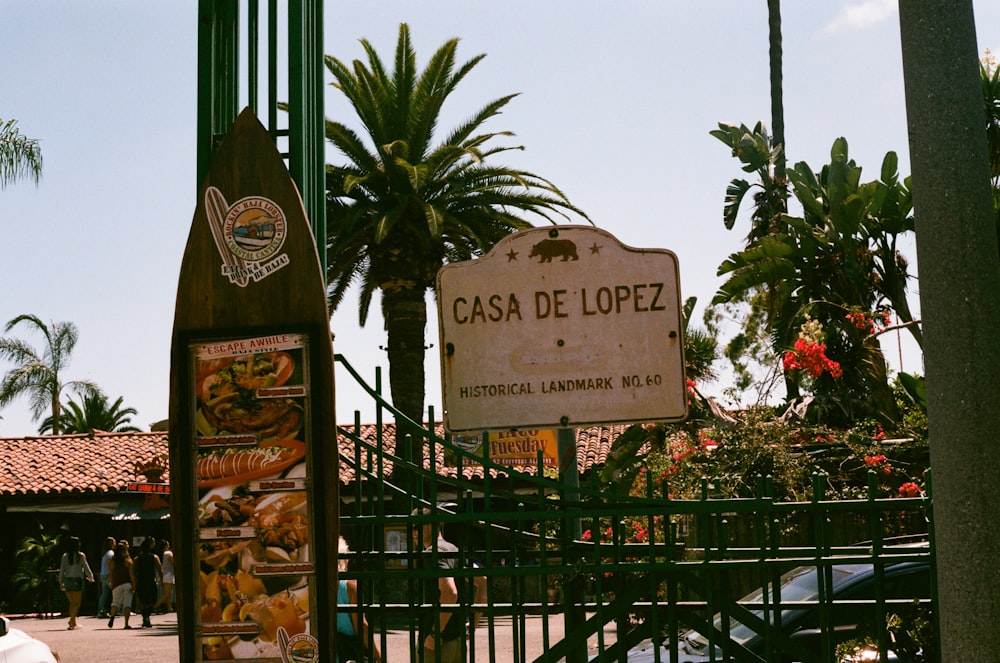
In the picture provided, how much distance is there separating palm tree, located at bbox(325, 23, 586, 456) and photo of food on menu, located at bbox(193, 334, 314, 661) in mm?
12862

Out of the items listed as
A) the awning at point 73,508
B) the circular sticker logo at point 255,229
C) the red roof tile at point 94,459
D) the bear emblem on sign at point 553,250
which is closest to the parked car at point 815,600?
the bear emblem on sign at point 553,250

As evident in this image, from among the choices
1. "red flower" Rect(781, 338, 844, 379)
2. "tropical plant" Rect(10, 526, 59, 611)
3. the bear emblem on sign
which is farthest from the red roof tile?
the bear emblem on sign

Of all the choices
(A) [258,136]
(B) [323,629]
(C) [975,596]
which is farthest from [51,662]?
(C) [975,596]

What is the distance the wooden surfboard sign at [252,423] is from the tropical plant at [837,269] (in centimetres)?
1544

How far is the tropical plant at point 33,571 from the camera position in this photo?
27766mm

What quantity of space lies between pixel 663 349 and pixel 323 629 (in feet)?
6.30

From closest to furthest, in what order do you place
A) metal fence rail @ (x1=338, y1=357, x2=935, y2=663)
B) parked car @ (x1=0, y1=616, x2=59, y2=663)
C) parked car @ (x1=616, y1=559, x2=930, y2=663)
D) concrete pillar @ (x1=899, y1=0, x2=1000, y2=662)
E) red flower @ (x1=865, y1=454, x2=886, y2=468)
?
concrete pillar @ (x1=899, y1=0, x2=1000, y2=662)
metal fence rail @ (x1=338, y1=357, x2=935, y2=663)
parked car @ (x1=616, y1=559, x2=930, y2=663)
parked car @ (x1=0, y1=616, x2=59, y2=663)
red flower @ (x1=865, y1=454, x2=886, y2=468)

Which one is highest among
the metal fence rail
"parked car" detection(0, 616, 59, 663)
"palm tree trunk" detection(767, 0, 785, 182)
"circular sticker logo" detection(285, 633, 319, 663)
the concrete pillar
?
"palm tree trunk" detection(767, 0, 785, 182)

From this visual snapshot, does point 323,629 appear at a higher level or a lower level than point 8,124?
lower

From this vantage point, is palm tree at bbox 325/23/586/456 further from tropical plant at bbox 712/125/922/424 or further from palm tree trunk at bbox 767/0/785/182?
palm tree trunk at bbox 767/0/785/182

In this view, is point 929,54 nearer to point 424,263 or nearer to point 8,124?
point 424,263

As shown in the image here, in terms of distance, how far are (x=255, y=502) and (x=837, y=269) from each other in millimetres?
18186

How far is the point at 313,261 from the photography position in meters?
5.09

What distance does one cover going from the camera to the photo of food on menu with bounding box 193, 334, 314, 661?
4.93 meters
